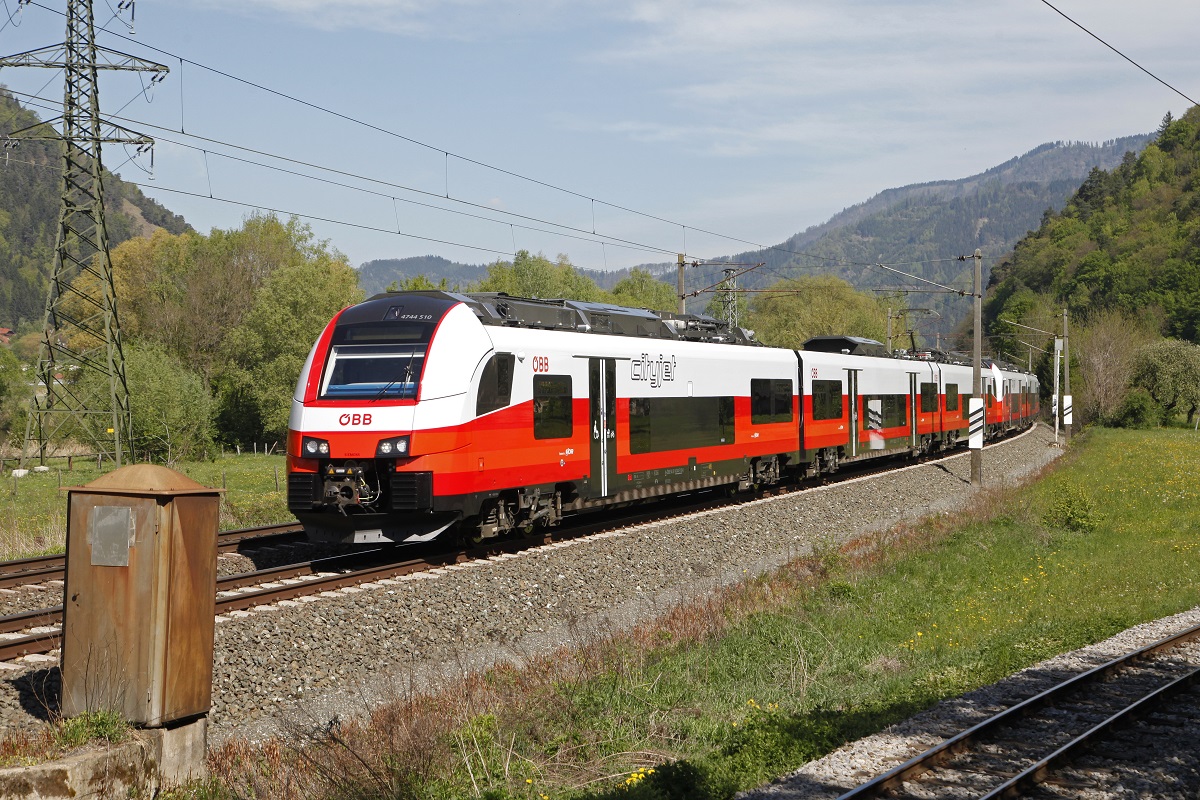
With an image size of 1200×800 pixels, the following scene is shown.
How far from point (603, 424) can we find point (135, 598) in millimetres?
11088

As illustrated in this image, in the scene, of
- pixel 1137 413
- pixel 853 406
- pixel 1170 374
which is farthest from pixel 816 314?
pixel 853 406

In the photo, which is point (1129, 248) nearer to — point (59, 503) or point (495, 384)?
point (59, 503)

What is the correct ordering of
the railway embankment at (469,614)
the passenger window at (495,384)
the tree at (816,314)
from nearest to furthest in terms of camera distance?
the railway embankment at (469,614) → the passenger window at (495,384) → the tree at (816,314)

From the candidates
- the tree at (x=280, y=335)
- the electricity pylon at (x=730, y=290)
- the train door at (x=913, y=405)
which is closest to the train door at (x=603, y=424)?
the electricity pylon at (x=730, y=290)

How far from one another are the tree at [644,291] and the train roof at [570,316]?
7683 centimetres

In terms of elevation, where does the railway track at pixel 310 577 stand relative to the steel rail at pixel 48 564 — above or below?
below

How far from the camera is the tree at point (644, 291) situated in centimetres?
10341

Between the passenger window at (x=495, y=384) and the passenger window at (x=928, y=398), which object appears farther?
the passenger window at (x=928, y=398)

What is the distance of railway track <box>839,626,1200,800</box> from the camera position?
283 inches

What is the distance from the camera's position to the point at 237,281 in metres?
68.1

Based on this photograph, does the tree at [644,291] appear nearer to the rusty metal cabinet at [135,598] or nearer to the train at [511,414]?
the train at [511,414]

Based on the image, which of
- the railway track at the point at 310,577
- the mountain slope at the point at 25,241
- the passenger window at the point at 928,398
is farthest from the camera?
the mountain slope at the point at 25,241

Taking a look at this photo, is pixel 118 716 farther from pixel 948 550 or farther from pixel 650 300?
pixel 650 300

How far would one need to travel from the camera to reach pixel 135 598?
24.0ft
